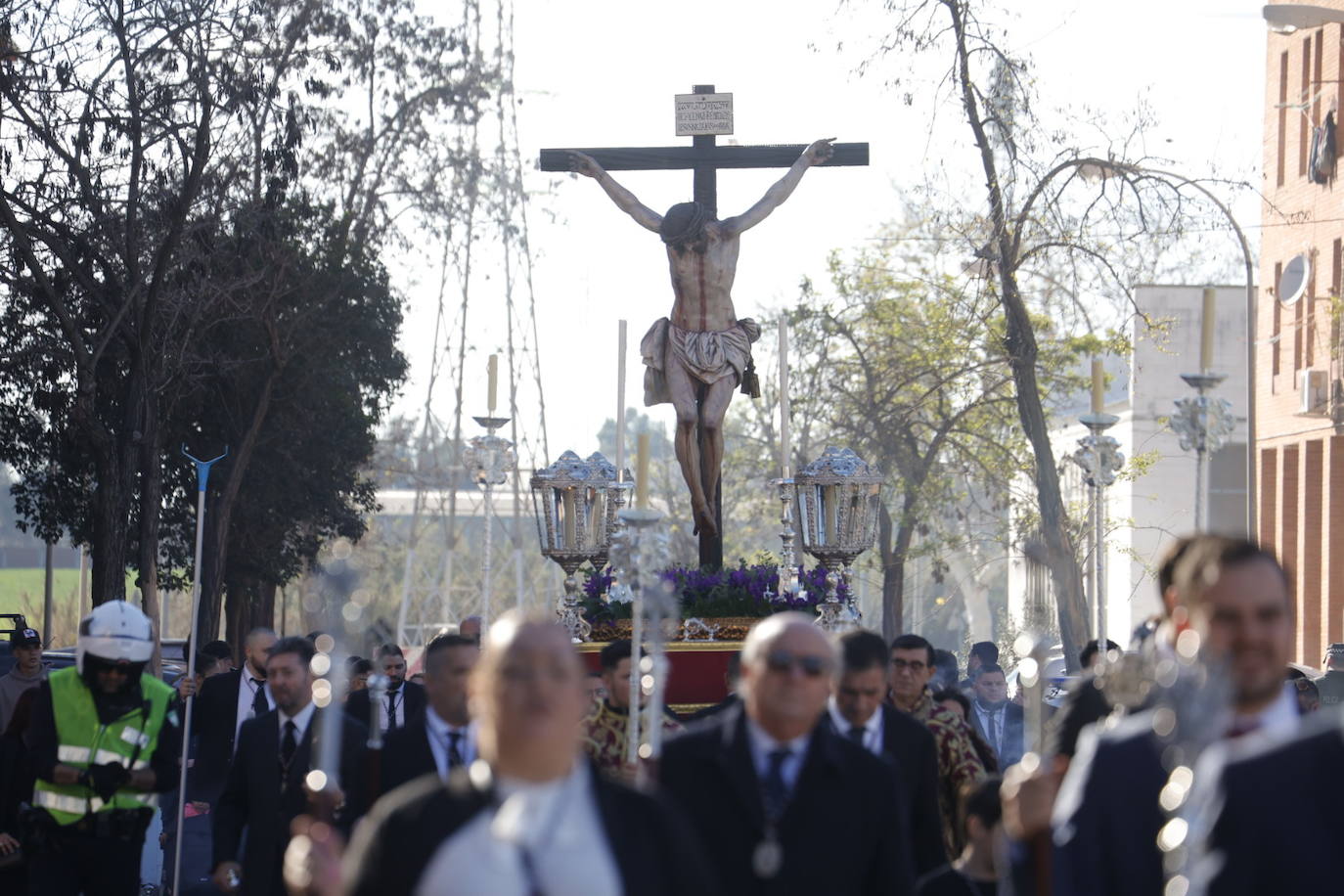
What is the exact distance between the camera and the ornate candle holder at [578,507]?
14.2 meters

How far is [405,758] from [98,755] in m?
2.08

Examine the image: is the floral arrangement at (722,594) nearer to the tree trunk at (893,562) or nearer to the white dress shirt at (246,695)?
the white dress shirt at (246,695)

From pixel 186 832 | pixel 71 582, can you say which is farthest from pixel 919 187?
pixel 71 582

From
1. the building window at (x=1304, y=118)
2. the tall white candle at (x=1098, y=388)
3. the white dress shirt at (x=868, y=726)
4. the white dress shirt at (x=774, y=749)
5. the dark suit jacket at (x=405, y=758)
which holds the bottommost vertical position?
the dark suit jacket at (x=405, y=758)

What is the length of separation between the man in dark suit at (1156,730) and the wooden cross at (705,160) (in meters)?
10.3

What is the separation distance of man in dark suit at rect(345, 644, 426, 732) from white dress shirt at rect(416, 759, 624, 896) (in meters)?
5.81

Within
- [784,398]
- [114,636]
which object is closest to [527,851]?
[114,636]

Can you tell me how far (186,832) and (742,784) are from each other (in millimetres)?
12466

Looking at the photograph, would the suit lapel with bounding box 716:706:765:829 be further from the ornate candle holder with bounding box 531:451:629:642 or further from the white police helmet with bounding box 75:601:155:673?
the ornate candle holder with bounding box 531:451:629:642

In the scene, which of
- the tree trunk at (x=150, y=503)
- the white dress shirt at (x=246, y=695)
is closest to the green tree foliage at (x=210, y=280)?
the tree trunk at (x=150, y=503)

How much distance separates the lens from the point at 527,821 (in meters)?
4.04

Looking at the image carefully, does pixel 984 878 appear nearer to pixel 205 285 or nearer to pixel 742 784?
pixel 742 784

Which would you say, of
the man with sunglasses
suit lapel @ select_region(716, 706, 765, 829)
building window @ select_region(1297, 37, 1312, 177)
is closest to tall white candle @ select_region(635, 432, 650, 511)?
the man with sunglasses

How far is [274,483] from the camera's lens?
94.3ft
